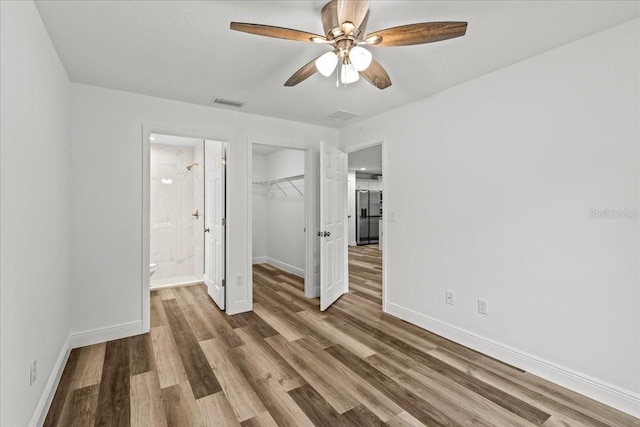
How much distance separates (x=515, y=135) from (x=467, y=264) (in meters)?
1.19

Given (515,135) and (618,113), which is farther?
(515,135)

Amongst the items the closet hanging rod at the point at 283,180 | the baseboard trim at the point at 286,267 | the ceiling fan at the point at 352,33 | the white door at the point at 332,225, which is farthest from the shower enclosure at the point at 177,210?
the ceiling fan at the point at 352,33

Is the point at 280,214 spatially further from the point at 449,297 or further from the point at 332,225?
the point at 449,297

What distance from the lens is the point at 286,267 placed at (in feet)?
19.1

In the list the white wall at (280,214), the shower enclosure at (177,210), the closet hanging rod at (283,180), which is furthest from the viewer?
the white wall at (280,214)

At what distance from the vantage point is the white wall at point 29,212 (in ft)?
4.30

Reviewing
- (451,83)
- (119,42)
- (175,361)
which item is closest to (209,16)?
(119,42)

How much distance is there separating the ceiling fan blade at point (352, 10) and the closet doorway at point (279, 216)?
3.42 metres

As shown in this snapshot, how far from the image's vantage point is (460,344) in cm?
276

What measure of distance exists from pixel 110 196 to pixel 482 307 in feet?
12.0

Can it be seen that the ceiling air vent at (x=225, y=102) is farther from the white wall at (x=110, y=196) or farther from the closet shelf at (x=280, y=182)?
the closet shelf at (x=280, y=182)

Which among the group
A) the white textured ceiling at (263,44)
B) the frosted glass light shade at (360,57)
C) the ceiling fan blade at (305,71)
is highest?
the white textured ceiling at (263,44)

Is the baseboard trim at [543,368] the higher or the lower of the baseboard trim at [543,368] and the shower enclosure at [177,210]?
the lower

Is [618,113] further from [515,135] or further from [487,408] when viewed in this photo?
[487,408]
